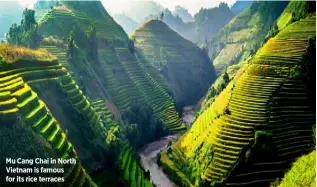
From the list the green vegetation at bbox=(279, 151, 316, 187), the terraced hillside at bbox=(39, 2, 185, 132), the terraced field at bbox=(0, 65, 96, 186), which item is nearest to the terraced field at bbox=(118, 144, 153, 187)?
the terraced field at bbox=(0, 65, 96, 186)

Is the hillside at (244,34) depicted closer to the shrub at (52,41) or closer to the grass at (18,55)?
the shrub at (52,41)

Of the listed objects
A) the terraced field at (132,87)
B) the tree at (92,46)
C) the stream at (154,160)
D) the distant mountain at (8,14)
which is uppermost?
the distant mountain at (8,14)

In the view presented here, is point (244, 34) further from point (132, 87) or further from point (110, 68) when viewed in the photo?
point (110, 68)

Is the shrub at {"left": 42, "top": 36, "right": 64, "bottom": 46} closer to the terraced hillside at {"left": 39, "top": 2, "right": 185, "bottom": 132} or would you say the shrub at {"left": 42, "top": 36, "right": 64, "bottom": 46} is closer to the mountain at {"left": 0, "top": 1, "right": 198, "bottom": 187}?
the mountain at {"left": 0, "top": 1, "right": 198, "bottom": 187}

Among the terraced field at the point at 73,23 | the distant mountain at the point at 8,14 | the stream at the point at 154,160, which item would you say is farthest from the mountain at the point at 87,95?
the distant mountain at the point at 8,14

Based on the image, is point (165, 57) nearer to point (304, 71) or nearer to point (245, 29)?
point (245, 29)

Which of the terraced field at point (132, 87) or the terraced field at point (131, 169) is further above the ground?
the terraced field at point (132, 87)

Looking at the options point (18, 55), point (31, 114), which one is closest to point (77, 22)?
point (18, 55)

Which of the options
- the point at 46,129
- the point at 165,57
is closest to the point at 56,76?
the point at 46,129
